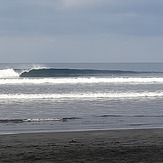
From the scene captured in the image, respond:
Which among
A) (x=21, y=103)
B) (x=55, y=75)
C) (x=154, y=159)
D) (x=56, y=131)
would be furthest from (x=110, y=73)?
(x=154, y=159)

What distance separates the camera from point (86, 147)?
9742 millimetres

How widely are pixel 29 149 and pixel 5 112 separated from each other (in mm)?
8738

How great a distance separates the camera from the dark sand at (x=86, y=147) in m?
8.51

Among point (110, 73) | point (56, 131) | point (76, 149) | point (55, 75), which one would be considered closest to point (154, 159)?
point (76, 149)

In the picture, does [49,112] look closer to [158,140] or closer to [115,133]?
[115,133]

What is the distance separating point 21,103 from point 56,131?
8.81 metres

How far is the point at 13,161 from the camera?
27.1 ft

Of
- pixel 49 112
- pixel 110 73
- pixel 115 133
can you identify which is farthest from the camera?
pixel 110 73

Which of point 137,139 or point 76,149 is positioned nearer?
point 76,149

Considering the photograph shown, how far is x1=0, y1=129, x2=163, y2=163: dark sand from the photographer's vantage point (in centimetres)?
851

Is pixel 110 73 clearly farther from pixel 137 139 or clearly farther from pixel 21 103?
pixel 137 139

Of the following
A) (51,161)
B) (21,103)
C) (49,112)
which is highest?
(21,103)

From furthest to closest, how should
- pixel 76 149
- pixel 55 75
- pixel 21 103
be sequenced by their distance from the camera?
pixel 55 75 → pixel 21 103 → pixel 76 149

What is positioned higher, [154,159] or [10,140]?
[10,140]
